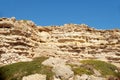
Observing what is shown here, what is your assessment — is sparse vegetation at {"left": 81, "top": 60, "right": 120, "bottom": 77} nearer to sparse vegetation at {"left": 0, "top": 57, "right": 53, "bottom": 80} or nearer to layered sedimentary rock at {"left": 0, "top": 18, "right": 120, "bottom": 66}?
sparse vegetation at {"left": 0, "top": 57, "right": 53, "bottom": 80}

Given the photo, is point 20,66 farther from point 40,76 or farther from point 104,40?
point 104,40

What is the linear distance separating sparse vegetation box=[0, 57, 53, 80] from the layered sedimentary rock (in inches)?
475

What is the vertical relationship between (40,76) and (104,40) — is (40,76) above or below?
below

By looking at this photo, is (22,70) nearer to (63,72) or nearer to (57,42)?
(63,72)

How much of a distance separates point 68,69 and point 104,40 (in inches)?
1264

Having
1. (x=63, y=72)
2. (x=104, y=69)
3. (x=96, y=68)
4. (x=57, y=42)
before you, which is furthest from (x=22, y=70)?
(x=57, y=42)

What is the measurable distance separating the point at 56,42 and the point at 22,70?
29.5 m

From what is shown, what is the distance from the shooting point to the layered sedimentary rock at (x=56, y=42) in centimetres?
4906

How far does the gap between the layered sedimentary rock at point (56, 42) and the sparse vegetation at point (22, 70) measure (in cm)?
1206

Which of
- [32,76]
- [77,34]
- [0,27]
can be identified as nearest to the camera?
[32,76]

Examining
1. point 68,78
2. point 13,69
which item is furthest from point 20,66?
point 68,78

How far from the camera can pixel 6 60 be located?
141 feet

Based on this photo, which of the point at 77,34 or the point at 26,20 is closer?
the point at 26,20

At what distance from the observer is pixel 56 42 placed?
5931 cm
